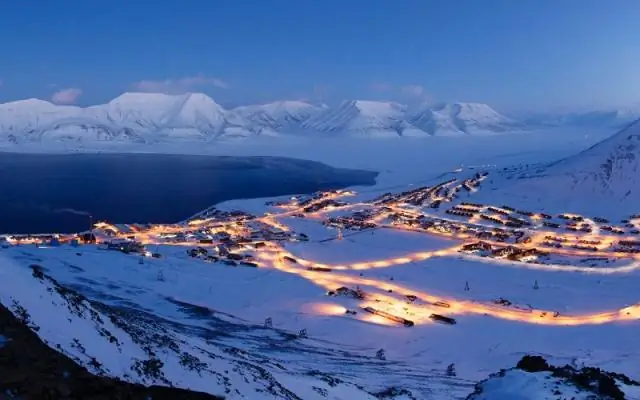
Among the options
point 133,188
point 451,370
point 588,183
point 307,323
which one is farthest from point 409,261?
point 133,188

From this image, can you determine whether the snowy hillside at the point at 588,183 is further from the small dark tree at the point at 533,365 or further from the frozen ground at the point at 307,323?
the small dark tree at the point at 533,365

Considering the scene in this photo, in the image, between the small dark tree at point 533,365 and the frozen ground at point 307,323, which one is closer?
the frozen ground at point 307,323

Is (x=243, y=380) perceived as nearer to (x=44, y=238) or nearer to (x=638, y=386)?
(x=638, y=386)

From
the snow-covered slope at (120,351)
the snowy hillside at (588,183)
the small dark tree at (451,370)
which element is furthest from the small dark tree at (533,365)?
the snowy hillside at (588,183)

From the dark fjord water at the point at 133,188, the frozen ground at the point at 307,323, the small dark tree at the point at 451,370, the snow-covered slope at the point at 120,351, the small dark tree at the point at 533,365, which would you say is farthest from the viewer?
the dark fjord water at the point at 133,188

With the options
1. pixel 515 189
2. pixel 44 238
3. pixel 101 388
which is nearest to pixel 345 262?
pixel 44 238

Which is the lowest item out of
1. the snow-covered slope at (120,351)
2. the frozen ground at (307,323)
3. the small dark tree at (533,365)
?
the frozen ground at (307,323)
